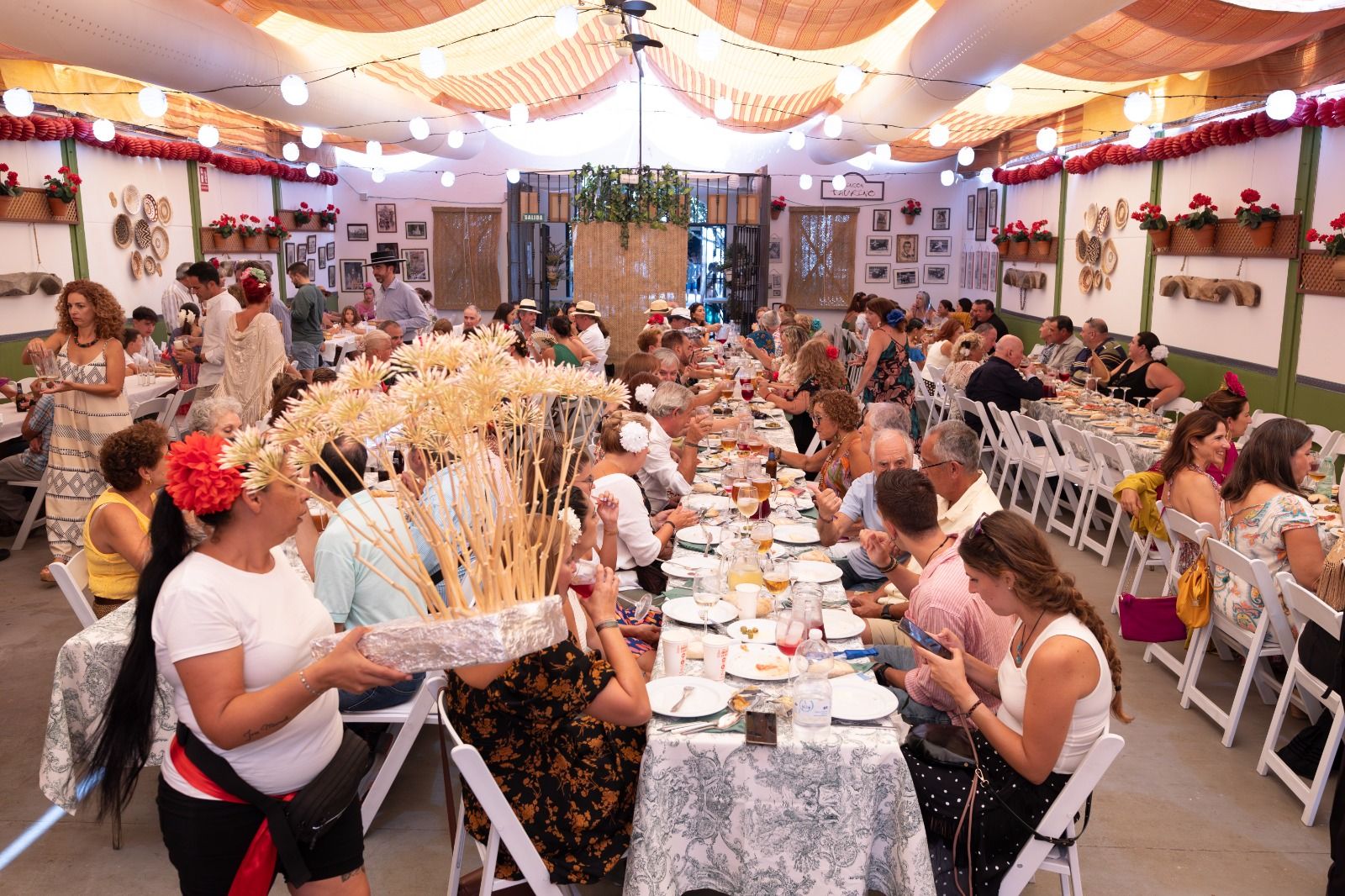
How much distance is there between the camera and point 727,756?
2.60 meters

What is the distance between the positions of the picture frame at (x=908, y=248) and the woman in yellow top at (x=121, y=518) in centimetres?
1542

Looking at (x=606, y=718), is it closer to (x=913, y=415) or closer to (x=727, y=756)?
(x=727, y=756)

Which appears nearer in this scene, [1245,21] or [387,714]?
[387,714]

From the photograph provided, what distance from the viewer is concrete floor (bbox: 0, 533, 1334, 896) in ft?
10.8

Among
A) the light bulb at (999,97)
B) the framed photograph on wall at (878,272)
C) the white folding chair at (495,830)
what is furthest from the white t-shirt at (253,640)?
the framed photograph on wall at (878,272)

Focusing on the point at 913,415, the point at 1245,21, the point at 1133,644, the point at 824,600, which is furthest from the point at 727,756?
the point at 913,415

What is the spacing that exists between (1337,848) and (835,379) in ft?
14.0

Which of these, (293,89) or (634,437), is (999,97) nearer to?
(634,437)

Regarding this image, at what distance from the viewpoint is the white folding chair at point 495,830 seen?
7.88ft

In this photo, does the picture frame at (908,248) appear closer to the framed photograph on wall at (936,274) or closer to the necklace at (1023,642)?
the framed photograph on wall at (936,274)

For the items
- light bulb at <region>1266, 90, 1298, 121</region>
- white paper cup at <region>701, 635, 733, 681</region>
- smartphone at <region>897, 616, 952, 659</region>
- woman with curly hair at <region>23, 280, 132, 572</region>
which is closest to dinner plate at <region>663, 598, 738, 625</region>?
white paper cup at <region>701, 635, 733, 681</region>

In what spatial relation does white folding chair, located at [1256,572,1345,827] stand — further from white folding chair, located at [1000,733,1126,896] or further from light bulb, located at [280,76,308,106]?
light bulb, located at [280,76,308,106]

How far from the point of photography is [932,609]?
3.10 m

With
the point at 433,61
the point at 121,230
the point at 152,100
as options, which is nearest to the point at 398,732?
the point at 433,61
